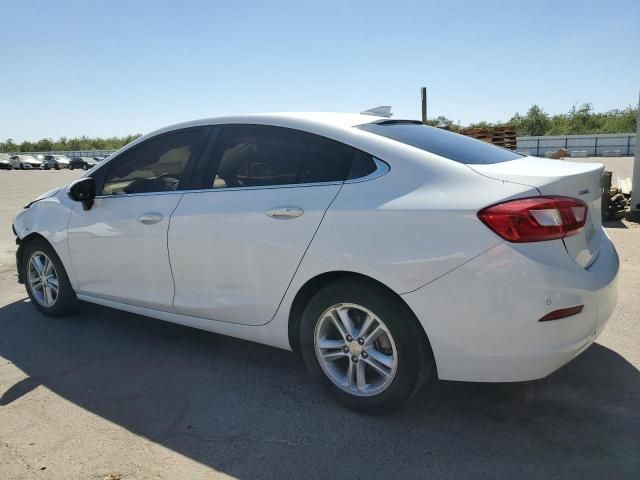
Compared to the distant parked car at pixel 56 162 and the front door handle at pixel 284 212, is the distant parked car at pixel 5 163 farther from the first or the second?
the front door handle at pixel 284 212

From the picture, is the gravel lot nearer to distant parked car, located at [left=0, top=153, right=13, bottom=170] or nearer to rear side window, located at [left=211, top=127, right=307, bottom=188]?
rear side window, located at [left=211, top=127, right=307, bottom=188]

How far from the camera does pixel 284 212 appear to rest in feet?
9.66

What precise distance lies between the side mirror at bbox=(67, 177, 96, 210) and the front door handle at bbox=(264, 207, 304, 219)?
5.82ft

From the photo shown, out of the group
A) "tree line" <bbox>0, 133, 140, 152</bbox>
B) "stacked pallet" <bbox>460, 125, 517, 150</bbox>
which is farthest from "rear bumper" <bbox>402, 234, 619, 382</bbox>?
"tree line" <bbox>0, 133, 140, 152</bbox>

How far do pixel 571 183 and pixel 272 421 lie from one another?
1.97m

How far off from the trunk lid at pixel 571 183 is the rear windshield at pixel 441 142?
0.13 m

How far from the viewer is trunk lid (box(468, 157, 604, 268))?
250 centimetres

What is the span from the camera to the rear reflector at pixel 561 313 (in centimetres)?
235

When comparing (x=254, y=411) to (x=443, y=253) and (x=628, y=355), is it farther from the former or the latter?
(x=628, y=355)

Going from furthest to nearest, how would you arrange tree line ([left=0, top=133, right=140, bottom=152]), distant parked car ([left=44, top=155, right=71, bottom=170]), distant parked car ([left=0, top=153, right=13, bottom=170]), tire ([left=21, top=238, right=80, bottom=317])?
1. tree line ([left=0, top=133, right=140, bottom=152])
2. distant parked car ([left=44, top=155, right=71, bottom=170])
3. distant parked car ([left=0, top=153, right=13, bottom=170])
4. tire ([left=21, top=238, right=80, bottom=317])

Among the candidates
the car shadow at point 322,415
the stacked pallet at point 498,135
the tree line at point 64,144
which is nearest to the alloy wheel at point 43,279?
the car shadow at point 322,415

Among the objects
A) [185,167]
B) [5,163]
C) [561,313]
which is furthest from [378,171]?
[5,163]

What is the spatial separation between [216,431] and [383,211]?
1.45 metres

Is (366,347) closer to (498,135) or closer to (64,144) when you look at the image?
(498,135)
